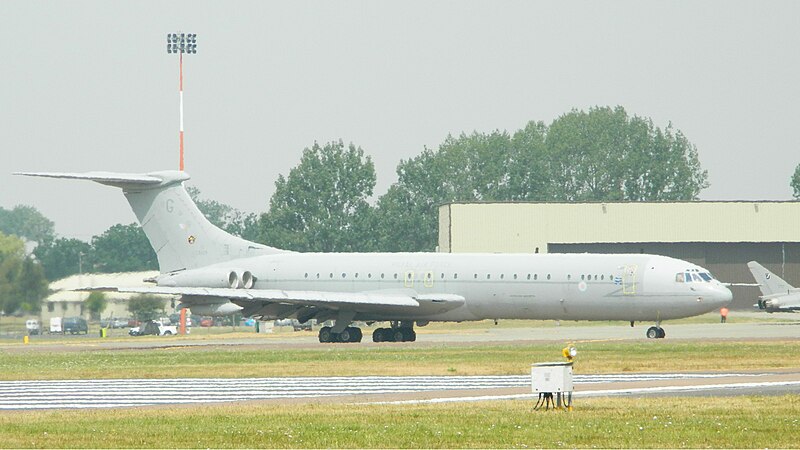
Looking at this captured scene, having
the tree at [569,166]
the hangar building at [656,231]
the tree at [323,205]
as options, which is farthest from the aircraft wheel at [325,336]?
the tree at [569,166]

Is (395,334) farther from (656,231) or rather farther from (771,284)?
(656,231)

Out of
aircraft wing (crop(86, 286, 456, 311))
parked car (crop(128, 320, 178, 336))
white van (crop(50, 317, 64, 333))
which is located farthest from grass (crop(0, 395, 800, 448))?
white van (crop(50, 317, 64, 333))

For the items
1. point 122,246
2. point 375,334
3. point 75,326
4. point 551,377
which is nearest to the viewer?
point 551,377

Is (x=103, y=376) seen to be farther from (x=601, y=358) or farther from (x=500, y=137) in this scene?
(x=500, y=137)

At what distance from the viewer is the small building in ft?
255

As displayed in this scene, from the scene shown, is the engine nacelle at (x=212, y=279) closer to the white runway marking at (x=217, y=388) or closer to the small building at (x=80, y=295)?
the small building at (x=80, y=295)

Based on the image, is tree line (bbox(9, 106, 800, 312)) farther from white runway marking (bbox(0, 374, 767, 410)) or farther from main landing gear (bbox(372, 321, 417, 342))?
white runway marking (bbox(0, 374, 767, 410))

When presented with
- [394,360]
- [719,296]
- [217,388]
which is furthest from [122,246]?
[217,388]

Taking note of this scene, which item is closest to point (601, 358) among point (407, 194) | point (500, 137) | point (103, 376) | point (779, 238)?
point (103, 376)

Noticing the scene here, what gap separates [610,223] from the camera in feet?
329

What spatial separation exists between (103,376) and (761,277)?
50.7m

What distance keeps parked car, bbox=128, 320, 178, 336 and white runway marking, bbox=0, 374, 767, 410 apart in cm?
5196

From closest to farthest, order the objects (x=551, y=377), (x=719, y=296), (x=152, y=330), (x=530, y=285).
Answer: (x=551, y=377), (x=719, y=296), (x=530, y=285), (x=152, y=330)

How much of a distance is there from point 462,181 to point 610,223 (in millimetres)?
64056
